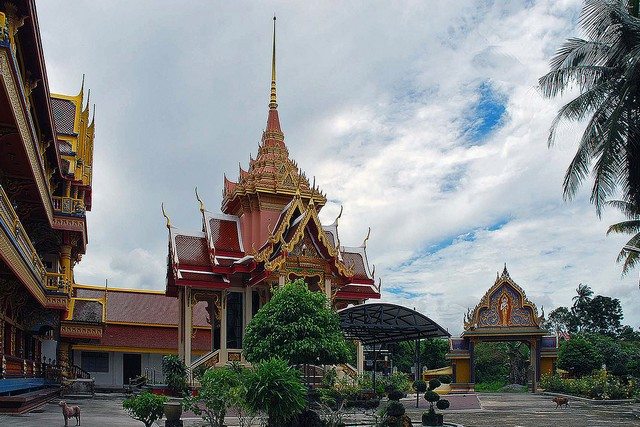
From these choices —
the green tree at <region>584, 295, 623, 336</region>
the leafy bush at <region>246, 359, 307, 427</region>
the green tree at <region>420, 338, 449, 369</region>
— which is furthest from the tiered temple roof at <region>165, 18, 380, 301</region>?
the green tree at <region>584, 295, 623, 336</region>

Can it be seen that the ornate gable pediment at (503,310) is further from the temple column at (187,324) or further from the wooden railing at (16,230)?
the wooden railing at (16,230)

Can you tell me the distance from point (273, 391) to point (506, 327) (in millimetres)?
31247

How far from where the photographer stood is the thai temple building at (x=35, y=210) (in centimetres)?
1452

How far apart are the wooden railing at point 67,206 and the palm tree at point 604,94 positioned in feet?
60.5

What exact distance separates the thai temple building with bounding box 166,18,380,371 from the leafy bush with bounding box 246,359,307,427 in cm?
1454

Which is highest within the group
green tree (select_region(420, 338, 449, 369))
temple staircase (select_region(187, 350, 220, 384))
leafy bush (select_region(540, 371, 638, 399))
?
temple staircase (select_region(187, 350, 220, 384))

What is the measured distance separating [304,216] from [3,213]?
539 inches

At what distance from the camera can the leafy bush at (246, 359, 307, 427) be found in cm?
1055

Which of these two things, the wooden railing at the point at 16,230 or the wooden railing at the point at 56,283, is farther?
the wooden railing at the point at 56,283

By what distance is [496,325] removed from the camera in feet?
130

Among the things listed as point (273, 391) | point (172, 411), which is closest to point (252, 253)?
point (172, 411)

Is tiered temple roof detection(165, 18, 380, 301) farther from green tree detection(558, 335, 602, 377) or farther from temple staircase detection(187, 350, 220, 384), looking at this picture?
green tree detection(558, 335, 602, 377)

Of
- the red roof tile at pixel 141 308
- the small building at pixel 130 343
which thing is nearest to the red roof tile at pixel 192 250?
the small building at pixel 130 343

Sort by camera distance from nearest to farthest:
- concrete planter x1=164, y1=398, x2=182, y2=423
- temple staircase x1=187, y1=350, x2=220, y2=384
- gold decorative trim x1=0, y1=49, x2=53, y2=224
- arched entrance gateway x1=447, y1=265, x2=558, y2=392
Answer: gold decorative trim x1=0, y1=49, x2=53, y2=224 < concrete planter x1=164, y1=398, x2=182, y2=423 < temple staircase x1=187, y1=350, x2=220, y2=384 < arched entrance gateway x1=447, y1=265, x2=558, y2=392
